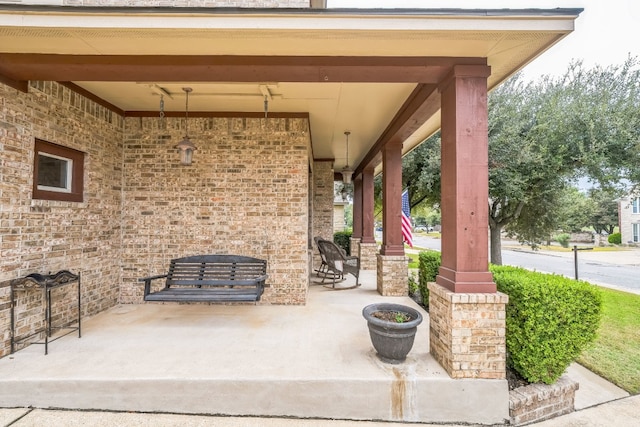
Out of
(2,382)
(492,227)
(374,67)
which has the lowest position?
(2,382)

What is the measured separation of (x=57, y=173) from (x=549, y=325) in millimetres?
5484

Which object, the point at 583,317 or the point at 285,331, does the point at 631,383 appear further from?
the point at 285,331

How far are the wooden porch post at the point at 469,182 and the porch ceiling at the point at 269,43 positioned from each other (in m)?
0.22

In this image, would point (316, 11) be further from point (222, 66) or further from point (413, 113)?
point (413, 113)

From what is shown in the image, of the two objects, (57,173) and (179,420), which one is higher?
(57,173)

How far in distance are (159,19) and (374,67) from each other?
1824mm

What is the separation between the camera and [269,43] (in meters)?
2.62

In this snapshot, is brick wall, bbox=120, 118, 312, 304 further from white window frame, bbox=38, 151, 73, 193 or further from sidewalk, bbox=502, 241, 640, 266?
sidewalk, bbox=502, 241, 640, 266

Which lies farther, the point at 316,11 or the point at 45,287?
the point at 45,287

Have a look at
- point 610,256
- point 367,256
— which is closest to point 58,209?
point 367,256

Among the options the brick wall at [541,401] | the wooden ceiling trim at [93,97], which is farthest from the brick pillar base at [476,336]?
the wooden ceiling trim at [93,97]

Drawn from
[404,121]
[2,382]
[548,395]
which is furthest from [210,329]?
[404,121]

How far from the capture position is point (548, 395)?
2.57 m

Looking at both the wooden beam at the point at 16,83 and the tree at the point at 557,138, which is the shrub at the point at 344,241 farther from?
the wooden beam at the point at 16,83
